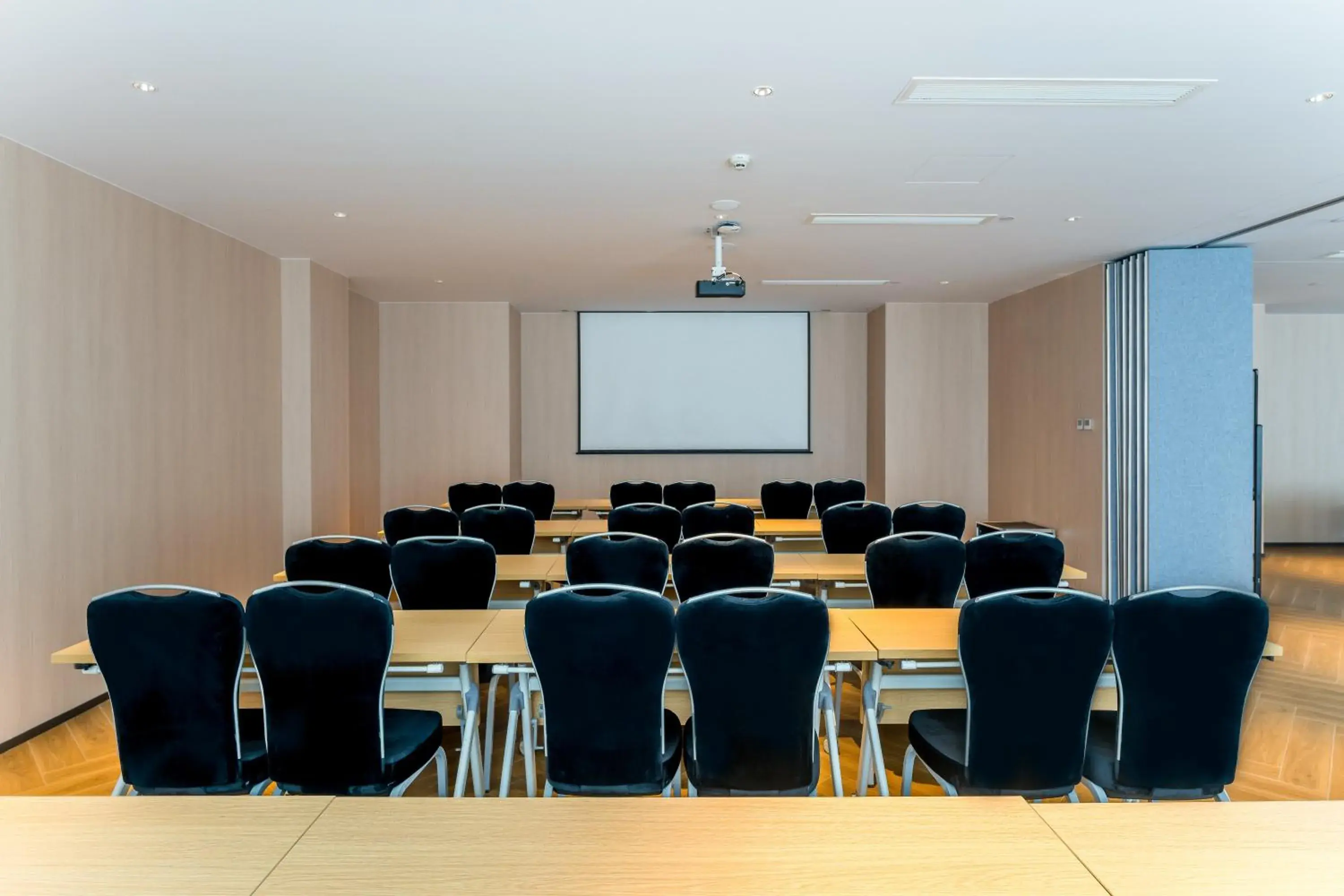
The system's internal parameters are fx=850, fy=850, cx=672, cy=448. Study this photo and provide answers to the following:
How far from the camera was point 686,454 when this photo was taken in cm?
1117

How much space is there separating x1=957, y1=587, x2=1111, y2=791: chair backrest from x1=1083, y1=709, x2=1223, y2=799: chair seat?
13 centimetres

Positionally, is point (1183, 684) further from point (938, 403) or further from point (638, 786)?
point (938, 403)

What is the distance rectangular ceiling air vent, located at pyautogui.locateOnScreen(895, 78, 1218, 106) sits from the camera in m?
3.47

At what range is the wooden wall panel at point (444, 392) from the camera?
10062mm

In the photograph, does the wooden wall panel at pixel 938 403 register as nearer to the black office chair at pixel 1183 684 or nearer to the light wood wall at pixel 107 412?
the light wood wall at pixel 107 412

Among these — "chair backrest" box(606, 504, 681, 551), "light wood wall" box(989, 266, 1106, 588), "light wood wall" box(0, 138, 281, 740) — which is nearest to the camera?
"light wood wall" box(0, 138, 281, 740)

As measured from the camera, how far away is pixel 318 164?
4613 millimetres

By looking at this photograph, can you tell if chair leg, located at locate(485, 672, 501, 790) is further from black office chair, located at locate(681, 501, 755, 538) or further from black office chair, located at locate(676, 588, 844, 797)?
black office chair, located at locate(681, 501, 755, 538)

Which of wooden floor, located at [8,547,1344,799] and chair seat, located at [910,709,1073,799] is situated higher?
chair seat, located at [910,709,1073,799]

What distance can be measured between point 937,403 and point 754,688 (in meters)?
8.48

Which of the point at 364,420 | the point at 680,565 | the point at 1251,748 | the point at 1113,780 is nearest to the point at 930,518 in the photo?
the point at 1251,748

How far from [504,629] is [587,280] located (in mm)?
5894

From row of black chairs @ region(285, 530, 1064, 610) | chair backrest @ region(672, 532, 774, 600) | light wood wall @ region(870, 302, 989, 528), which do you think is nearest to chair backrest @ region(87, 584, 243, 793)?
row of black chairs @ region(285, 530, 1064, 610)

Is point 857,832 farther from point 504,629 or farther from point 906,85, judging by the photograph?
point 906,85
